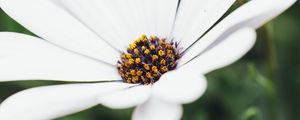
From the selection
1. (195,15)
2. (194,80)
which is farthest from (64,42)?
(194,80)

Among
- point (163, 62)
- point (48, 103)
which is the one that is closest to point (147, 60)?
point (163, 62)

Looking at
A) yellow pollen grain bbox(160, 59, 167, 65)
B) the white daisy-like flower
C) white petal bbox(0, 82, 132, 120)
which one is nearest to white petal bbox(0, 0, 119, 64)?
the white daisy-like flower

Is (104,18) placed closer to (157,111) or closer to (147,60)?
(147,60)

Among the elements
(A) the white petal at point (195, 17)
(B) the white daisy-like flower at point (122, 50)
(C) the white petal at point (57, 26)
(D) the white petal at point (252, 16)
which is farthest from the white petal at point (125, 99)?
(C) the white petal at point (57, 26)

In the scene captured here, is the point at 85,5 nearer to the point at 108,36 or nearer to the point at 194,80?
the point at 108,36

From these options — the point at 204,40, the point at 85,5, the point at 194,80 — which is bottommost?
the point at 194,80

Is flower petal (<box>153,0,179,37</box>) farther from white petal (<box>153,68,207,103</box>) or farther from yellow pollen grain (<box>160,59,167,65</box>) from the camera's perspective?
white petal (<box>153,68,207,103</box>)

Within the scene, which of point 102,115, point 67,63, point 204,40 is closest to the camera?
point 204,40

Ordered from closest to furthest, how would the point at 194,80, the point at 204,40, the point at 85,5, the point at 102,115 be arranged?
the point at 194,80 → the point at 204,40 → the point at 85,5 → the point at 102,115
